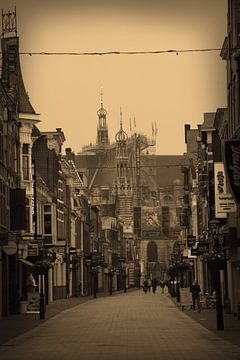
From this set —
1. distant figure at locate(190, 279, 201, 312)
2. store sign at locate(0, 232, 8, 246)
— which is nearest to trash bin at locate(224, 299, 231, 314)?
distant figure at locate(190, 279, 201, 312)

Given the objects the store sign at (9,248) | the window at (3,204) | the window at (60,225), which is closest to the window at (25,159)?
the window at (3,204)

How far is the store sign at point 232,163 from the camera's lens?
25.3 metres

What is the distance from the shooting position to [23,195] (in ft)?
159

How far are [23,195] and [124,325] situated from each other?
10465 mm

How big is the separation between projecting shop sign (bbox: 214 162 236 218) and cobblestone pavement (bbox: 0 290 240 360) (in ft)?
14.9

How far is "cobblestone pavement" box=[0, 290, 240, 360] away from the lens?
25.4 meters

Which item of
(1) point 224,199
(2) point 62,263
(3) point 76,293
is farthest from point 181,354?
(3) point 76,293

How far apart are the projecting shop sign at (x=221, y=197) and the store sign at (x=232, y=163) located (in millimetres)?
12491

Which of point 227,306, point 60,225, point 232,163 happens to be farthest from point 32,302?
point 60,225

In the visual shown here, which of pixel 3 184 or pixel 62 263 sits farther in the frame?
pixel 62 263

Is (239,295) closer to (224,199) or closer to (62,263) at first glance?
(224,199)

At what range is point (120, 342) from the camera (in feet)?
98.9

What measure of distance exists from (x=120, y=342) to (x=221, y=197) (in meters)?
11.0

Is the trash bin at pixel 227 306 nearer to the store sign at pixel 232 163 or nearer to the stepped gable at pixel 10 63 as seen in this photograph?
the stepped gable at pixel 10 63
